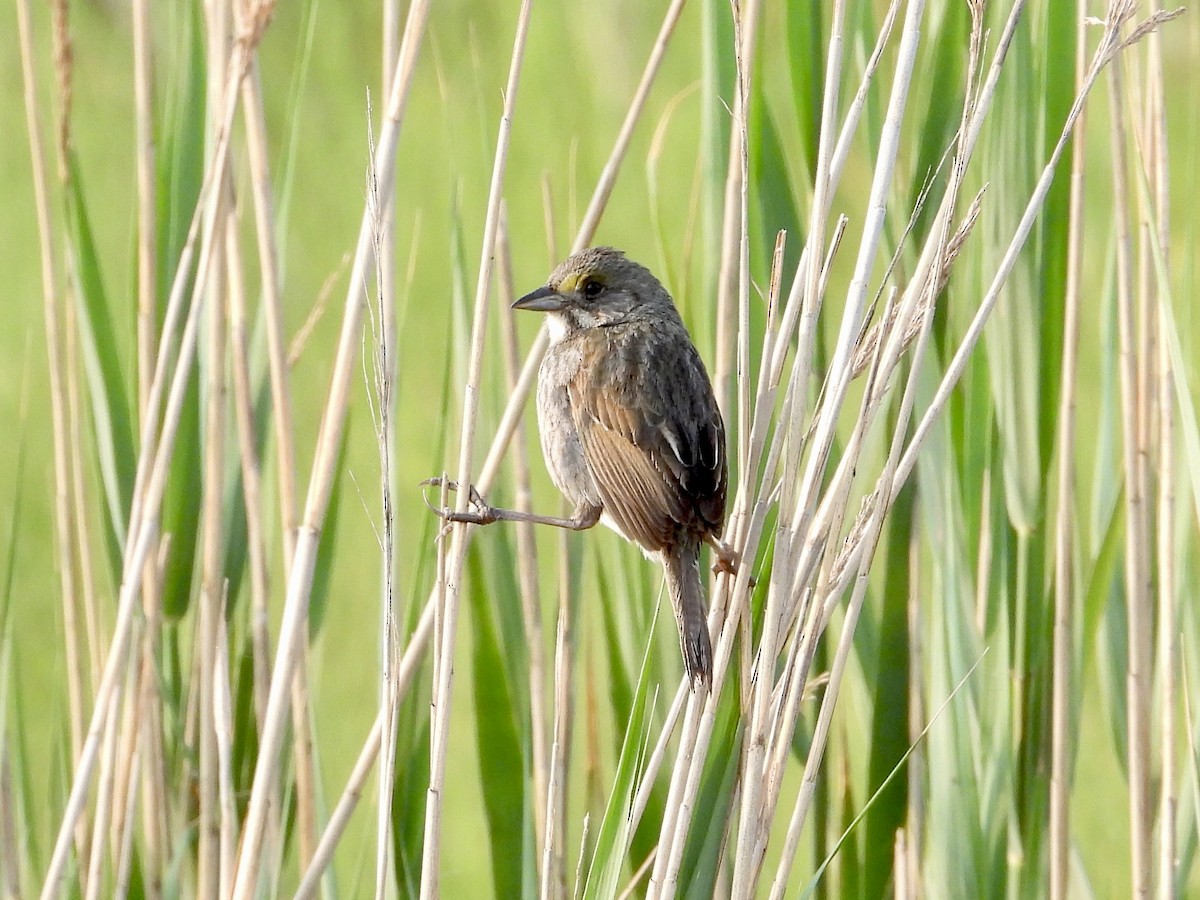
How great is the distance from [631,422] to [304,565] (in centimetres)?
64

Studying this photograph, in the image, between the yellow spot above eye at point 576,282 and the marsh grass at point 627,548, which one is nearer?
the marsh grass at point 627,548

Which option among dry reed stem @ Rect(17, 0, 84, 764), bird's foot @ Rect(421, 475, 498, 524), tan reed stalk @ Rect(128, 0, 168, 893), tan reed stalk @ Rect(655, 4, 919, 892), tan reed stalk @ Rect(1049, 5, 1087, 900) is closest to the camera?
tan reed stalk @ Rect(655, 4, 919, 892)

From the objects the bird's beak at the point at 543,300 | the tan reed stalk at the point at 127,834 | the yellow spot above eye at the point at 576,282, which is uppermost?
the yellow spot above eye at the point at 576,282

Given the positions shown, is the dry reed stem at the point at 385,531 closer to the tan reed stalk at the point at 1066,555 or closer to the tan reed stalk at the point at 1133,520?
the tan reed stalk at the point at 1066,555

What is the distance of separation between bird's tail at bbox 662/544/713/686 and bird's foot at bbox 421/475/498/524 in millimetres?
308

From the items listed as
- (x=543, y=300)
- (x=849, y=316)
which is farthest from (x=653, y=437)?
(x=849, y=316)

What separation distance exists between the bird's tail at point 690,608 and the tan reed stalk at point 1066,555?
2.05 feet

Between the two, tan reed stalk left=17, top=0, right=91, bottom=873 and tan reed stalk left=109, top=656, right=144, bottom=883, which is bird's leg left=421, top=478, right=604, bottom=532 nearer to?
tan reed stalk left=109, top=656, right=144, bottom=883

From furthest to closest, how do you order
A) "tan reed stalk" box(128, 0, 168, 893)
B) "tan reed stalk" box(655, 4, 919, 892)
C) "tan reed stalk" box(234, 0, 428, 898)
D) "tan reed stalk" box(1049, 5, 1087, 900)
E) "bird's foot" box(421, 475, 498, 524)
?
"tan reed stalk" box(128, 0, 168, 893), "tan reed stalk" box(1049, 5, 1087, 900), "tan reed stalk" box(234, 0, 428, 898), "bird's foot" box(421, 475, 498, 524), "tan reed stalk" box(655, 4, 919, 892)

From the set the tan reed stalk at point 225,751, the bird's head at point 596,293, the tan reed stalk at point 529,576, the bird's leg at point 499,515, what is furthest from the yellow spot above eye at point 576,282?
the tan reed stalk at point 225,751

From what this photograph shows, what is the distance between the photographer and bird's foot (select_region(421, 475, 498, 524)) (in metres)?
1.92

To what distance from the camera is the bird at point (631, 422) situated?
2.27 m

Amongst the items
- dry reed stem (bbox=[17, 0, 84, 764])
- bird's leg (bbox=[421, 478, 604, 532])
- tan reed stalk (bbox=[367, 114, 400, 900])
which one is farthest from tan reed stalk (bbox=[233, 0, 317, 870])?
dry reed stem (bbox=[17, 0, 84, 764])

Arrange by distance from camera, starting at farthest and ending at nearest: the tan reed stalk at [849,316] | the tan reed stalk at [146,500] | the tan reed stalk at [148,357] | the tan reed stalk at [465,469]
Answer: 1. the tan reed stalk at [148,357]
2. the tan reed stalk at [146,500]
3. the tan reed stalk at [465,469]
4. the tan reed stalk at [849,316]
